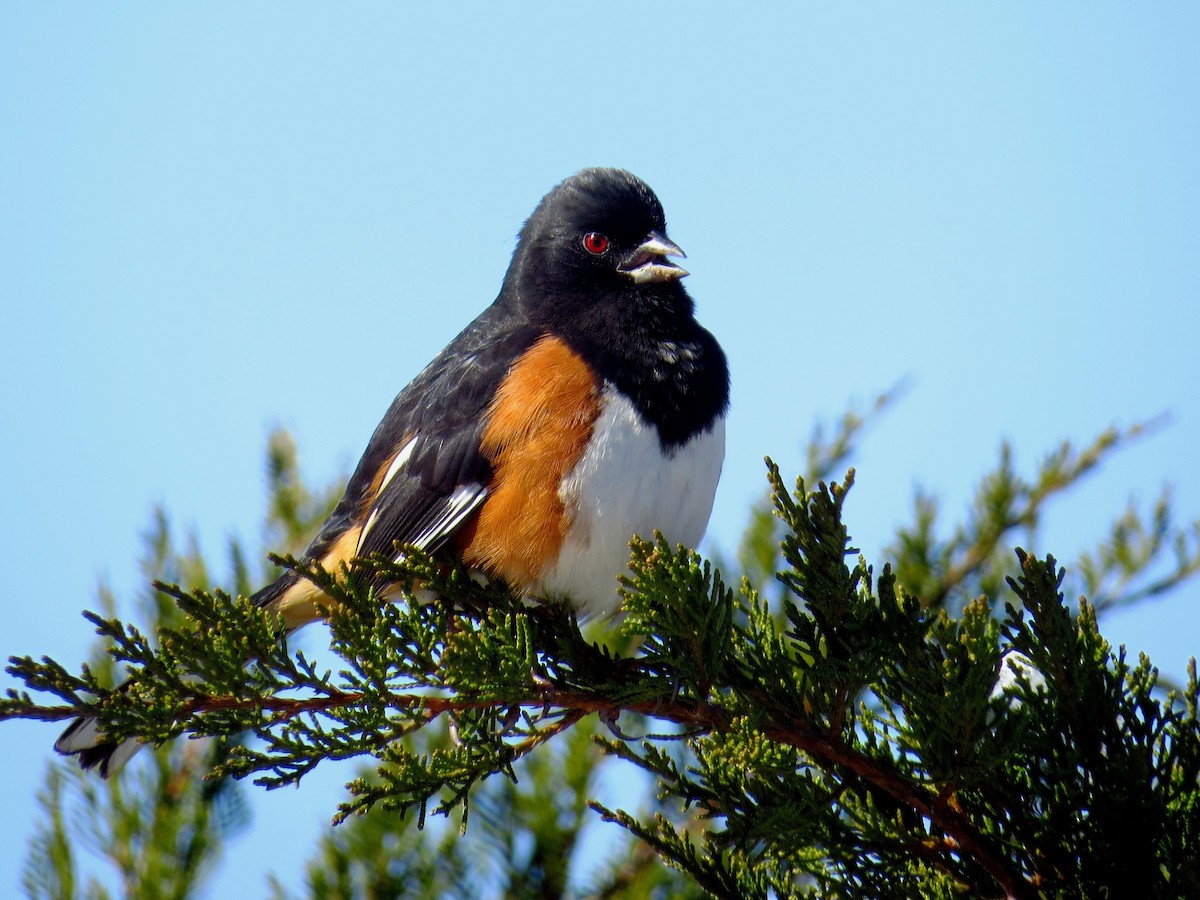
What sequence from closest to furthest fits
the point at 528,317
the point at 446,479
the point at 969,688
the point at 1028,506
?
the point at 969,688 < the point at 446,479 < the point at 528,317 < the point at 1028,506

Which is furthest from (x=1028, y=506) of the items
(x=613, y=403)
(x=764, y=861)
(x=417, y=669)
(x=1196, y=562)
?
(x=417, y=669)

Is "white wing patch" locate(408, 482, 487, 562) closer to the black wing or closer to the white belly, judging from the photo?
the black wing

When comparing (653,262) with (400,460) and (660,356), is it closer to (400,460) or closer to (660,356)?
(660,356)

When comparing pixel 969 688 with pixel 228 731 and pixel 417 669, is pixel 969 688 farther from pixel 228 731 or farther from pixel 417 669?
pixel 228 731

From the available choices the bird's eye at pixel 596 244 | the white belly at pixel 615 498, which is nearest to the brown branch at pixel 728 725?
the white belly at pixel 615 498

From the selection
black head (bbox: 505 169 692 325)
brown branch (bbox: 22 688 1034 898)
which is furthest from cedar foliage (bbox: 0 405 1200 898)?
black head (bbox: 505 169 692 325)

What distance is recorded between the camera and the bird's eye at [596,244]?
3895 mm

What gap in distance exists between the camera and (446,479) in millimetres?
3406

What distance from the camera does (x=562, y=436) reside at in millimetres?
3254

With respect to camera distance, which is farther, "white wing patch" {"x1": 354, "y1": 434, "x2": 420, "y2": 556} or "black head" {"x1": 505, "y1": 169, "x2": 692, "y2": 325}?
"black head" {"x1": 505, "y1": 169, "x2": 692, "y2": 325}

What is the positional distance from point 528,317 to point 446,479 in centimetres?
67

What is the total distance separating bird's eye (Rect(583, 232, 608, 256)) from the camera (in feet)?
12.8

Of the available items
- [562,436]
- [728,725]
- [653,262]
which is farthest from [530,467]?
[728,725]

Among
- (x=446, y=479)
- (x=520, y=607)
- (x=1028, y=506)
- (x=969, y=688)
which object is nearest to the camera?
(x=969, y=688)
